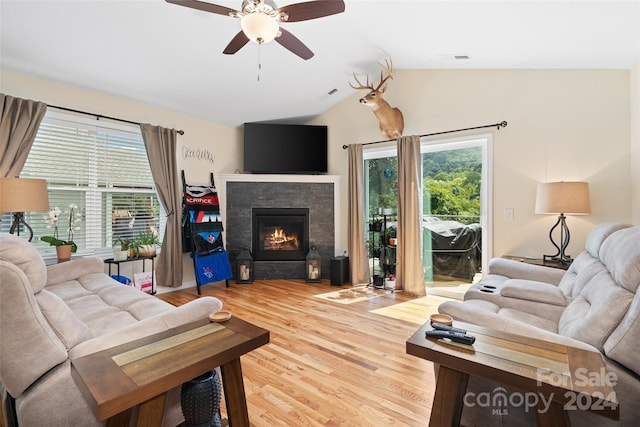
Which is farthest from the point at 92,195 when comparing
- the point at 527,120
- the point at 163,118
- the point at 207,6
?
the point at 527,120

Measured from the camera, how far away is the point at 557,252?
2992 millimetres

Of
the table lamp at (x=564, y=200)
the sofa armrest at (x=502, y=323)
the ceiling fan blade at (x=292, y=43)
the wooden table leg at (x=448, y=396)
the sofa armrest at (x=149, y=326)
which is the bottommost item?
the wooden table leg at (x=448, y=396)

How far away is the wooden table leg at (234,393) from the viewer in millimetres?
1255

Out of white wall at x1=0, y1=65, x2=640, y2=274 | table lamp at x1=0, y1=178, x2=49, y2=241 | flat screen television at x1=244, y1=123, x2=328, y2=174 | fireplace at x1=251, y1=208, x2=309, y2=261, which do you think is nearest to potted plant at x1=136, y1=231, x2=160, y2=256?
white wall at x1=0, y1=65, x2=640, y2=274

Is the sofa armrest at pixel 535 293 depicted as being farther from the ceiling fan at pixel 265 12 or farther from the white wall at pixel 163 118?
the white wall at pixel 163 118

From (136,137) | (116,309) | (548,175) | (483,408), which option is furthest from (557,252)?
(136,137)

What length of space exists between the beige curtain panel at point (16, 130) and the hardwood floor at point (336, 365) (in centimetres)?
206

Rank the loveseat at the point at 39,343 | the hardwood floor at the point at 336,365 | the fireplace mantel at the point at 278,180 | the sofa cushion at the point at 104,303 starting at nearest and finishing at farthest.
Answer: the loveseat at the point at 39,343 < the hardwood floor at the point at 336,365 < the sofa cushion at the point at 104,303 < the fireplace mantel at the point at 278,180

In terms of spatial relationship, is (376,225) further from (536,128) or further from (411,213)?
(536,128)

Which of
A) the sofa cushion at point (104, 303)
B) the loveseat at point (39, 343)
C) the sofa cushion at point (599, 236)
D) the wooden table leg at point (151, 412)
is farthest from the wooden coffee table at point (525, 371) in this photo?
the sofa cushion at point (104, 303)

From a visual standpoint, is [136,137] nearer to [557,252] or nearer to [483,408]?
[483,408]

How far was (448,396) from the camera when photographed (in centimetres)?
112

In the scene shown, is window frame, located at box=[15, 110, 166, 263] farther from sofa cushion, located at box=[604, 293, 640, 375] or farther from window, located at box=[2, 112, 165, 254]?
sofa cushion, located at box=[604, 293, 640, 375]

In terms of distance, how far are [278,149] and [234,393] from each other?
12.5ft
